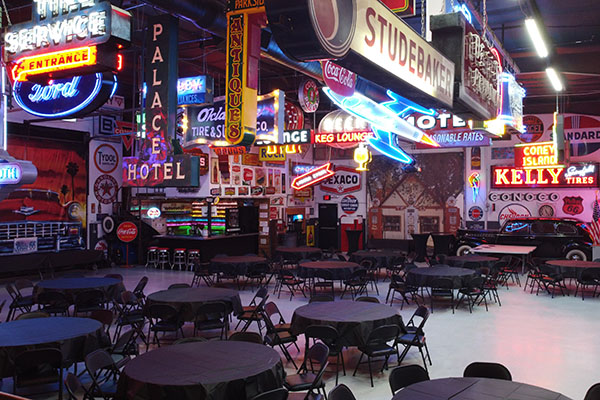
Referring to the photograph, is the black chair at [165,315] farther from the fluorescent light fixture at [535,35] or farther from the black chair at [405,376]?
the fluorescent light fixture at [535,35]

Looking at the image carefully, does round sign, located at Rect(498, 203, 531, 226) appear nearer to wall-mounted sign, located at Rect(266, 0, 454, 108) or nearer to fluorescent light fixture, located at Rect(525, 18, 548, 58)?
fluorescent light fixture, located at Rect(525, 18, 548, 58)

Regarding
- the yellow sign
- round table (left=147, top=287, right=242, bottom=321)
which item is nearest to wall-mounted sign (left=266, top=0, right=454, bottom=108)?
round table (left=147, top=287, right=242, bottom=321)

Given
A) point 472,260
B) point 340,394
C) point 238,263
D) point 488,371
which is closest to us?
point 340,394

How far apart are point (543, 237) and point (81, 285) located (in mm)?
12926

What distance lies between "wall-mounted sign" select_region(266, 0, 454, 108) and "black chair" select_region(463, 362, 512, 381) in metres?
2.62

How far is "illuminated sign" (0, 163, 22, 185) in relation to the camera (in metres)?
6.75

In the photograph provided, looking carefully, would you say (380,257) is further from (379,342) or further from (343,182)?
(343,182)

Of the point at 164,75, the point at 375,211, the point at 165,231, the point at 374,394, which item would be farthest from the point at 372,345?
the point at 375,211

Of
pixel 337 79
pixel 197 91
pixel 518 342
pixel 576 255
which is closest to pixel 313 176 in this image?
pixel 576 255

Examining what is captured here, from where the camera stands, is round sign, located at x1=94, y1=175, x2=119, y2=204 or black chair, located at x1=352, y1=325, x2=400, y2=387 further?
round sign, located at x1=94, y1=175, x2=119, y2=204

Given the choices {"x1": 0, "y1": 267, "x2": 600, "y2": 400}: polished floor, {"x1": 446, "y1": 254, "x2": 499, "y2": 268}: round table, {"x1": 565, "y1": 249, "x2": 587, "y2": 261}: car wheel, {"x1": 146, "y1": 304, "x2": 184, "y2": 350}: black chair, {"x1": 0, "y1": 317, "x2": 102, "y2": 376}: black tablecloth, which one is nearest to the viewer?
{"x1": 0, "y1": 317, "x2": 102, "y2": 376}: black tablecloth

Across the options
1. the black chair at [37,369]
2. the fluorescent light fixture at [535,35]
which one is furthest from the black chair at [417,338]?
the fluorescent light fixture at [535,35]

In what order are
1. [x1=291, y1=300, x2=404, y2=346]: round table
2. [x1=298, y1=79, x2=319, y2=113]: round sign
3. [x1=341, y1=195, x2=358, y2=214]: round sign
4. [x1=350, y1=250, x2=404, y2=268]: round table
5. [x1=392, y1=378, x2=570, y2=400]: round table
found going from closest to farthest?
[x1=392, y1=378, x2=570, y2=400]: round table → [x1=291, y1=300, x2=404, y2=346]: round table → [x1=298, y1=79, x2=319, y2=113]: round sign → [x1=350, y1=250, x2=404, y2=268]: round table → [x1=341, y1=195, x2=358, y2=214]: round sign

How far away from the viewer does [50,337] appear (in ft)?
19.8
